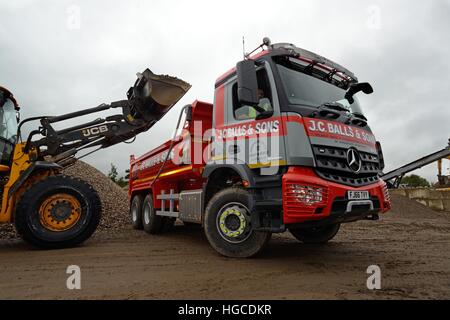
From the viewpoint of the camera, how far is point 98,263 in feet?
14.5

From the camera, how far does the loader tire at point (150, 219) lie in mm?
7656

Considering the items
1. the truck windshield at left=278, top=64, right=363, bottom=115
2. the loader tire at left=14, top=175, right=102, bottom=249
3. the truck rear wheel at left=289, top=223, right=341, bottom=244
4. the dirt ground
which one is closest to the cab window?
the truck windshield at left=278, top=64, right=363, bottom=115

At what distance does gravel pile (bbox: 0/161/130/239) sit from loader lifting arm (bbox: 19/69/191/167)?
7.66ft

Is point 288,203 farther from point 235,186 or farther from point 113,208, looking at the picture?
point 113,208

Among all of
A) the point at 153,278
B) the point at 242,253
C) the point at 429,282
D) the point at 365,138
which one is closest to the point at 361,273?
the point at 429,282

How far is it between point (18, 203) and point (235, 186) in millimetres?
3494

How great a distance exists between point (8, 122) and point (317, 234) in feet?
19.5

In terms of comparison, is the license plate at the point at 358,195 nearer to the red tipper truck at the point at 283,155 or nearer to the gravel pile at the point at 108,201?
the red tipper truck at the point at 283,155

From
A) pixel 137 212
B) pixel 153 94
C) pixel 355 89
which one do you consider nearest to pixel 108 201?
pixel 137 212

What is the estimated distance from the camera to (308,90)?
446 cm

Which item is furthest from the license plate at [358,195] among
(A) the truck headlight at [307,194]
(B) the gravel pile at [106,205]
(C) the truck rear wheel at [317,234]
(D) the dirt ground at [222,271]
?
(B) the gravel pile at [106,205]

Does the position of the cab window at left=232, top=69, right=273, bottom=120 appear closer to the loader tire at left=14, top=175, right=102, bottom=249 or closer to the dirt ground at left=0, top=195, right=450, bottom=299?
the dirt ground at left=0, top=195, right=450, bottom=299

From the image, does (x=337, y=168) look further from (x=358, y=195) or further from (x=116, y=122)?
(x=116, y=122)
